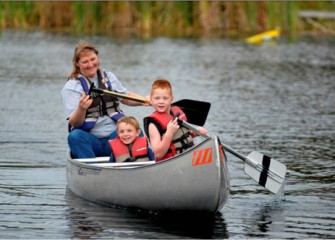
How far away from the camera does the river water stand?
9.62 m

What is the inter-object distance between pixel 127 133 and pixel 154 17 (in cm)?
2601

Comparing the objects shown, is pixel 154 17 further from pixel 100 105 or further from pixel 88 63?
pixel 88 63

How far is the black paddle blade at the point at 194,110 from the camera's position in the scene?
10.5 metres

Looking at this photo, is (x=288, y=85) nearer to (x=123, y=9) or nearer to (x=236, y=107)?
(x=236, y=107)

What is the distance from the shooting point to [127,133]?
10.4 meters

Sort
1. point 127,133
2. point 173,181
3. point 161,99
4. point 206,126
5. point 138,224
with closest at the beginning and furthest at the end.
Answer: point 173,181 → point 138,224 → point 161,99 → point 127,133 → point 206,126

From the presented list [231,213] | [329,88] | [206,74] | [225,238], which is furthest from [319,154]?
[206,74]

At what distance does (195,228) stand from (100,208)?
4.28ft

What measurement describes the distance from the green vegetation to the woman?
23.1 m

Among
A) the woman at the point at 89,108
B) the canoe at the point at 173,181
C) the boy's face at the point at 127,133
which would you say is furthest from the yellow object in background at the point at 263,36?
the canoe at the point at 173,181

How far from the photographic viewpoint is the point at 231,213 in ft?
33.3

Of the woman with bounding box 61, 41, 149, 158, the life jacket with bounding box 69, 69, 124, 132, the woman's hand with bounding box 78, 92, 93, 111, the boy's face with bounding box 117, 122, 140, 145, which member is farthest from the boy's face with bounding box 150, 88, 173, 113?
the life jacket with bounding box 69, 69, 124, 132

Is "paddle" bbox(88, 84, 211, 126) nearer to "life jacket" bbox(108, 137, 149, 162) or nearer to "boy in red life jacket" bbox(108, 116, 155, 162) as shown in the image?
"boy in red life jacket" bbox(108, 116, 155, 162)

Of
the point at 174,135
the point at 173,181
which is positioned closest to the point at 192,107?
the point at 174,135
